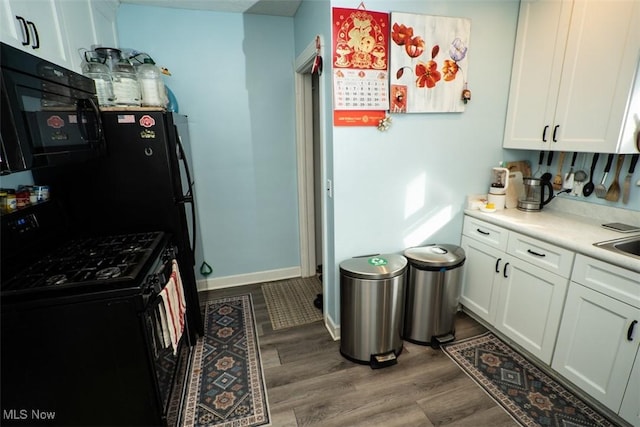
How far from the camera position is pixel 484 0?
6.79 feet

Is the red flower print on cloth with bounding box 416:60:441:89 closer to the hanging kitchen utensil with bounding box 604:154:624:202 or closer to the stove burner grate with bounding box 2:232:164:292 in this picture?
the hanging kitchen utensil with bounding box 604:154:624:202

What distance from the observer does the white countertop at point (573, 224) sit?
157 centimetres

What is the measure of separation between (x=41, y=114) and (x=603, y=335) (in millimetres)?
2736

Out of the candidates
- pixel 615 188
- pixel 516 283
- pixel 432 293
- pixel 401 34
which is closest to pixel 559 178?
pixel 615 188

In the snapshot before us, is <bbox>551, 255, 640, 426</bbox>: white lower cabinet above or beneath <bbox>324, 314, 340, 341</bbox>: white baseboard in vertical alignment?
above

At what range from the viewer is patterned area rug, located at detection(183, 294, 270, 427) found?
1.71m

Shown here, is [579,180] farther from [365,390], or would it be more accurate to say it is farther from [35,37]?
[35,37]

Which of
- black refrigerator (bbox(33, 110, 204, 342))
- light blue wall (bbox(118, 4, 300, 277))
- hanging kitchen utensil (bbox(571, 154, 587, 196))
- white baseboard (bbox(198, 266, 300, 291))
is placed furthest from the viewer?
white baseboard (bbox(198, 266, 300, 291))

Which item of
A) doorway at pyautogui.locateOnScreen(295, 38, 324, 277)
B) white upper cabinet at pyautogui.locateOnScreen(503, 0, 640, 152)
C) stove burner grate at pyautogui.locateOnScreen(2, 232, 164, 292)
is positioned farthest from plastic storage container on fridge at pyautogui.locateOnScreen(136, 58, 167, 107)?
white upper cabinet at pyautogui.locateOnScreen(503, 0, 640, 152)

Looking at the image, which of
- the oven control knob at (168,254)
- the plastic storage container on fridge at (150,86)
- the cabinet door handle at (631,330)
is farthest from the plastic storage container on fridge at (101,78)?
the cabinet door handle at (631,330)

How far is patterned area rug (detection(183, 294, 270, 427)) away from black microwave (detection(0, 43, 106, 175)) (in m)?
1.45

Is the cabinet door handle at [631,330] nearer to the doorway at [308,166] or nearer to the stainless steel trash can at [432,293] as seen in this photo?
the stainless steel trash can at [432,293]

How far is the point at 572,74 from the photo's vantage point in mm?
1898

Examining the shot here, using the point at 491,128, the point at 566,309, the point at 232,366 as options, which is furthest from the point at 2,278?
the point at 491,128
